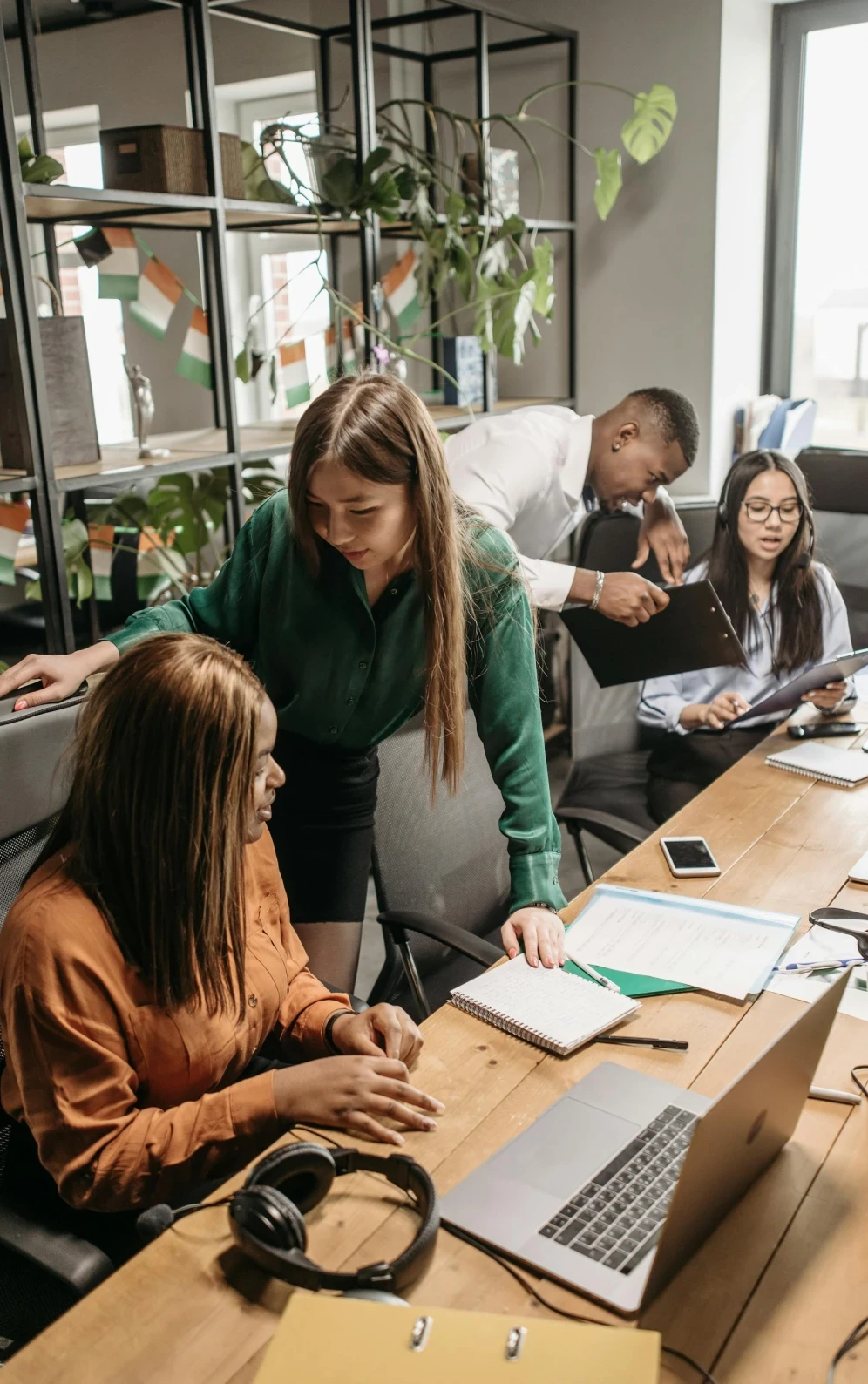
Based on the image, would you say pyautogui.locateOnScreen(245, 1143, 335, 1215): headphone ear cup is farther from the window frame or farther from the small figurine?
the window frame

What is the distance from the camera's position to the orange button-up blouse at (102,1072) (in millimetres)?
1064

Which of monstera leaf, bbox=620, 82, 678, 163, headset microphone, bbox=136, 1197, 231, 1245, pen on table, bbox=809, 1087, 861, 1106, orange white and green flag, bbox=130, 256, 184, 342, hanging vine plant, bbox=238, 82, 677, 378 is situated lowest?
pen on table, bbox=809, 1087, 861, 1106

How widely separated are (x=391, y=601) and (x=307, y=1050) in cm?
63

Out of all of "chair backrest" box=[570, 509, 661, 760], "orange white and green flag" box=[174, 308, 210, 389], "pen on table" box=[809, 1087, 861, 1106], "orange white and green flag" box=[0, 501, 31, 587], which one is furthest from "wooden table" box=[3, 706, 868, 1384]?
"orange white and green flag" box=[174, 308, 210, 389]

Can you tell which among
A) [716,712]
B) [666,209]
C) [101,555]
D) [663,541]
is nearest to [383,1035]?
[716,712]

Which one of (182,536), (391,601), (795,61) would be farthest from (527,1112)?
(795,61)

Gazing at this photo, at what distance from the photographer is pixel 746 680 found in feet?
8.50

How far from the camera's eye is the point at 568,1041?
49.0 inches

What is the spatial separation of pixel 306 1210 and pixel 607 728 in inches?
64.8

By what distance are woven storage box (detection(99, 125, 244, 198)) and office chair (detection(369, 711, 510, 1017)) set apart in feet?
4.73

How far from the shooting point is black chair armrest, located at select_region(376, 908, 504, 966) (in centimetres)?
160

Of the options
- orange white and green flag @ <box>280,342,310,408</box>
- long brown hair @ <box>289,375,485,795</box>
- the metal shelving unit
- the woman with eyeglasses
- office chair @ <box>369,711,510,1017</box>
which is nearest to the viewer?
long brown hair @ <box>289,375,485,795</box>

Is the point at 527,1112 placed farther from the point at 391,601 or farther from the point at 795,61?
the point at 795,61

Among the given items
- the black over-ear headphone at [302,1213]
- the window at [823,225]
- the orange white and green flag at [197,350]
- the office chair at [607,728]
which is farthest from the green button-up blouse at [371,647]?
the window at [823,225]
